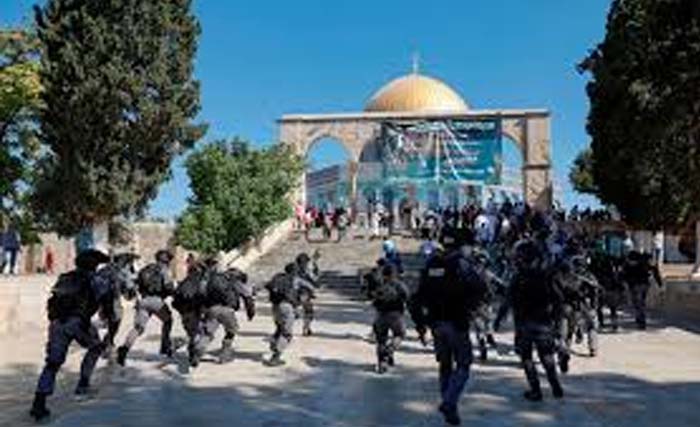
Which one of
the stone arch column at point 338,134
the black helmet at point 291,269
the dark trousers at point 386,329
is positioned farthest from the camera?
the stone arch column at point 338,134

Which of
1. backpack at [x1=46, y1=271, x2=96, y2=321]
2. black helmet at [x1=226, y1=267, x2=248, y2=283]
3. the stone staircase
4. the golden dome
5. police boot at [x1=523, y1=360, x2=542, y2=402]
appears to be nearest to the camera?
backpack at [x1=46, y1=271, x2=96, y2=321]

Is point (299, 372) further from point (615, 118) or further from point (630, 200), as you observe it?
point (630, 200)

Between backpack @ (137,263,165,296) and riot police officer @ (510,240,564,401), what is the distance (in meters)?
5.22

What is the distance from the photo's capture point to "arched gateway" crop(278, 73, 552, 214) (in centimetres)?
5622

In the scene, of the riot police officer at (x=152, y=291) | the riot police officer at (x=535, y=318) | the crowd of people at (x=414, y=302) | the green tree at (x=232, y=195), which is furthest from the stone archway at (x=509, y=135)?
the riot police officer at (x=535, y=318)

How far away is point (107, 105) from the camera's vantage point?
29.8 meters

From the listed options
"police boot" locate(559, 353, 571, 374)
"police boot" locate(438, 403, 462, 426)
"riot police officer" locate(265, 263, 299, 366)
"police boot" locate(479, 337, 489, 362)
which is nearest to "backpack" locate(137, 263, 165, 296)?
"riot police officer" locate(265, 263, 299, 366)

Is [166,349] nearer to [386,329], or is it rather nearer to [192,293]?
[192,293]

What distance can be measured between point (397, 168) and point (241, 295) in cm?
4231

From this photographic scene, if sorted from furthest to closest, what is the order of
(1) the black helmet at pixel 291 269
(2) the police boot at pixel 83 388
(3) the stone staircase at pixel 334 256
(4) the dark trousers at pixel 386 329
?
(3) the stone staircase at pixel 334 256, (1) the black helmet at pixel 291 269, (4) the dark trousers at pixel 386 329, (2) the police boot at pixel 83 388

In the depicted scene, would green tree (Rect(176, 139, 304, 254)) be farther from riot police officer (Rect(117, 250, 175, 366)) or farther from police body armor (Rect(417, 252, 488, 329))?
police body armor (Rect(417, 252, 488, 329))

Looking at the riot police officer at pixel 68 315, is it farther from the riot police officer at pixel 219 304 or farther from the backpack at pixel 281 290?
the backpack at pixel 281 290

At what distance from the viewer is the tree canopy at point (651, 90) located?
22.4 m

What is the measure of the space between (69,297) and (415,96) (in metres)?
68.4
